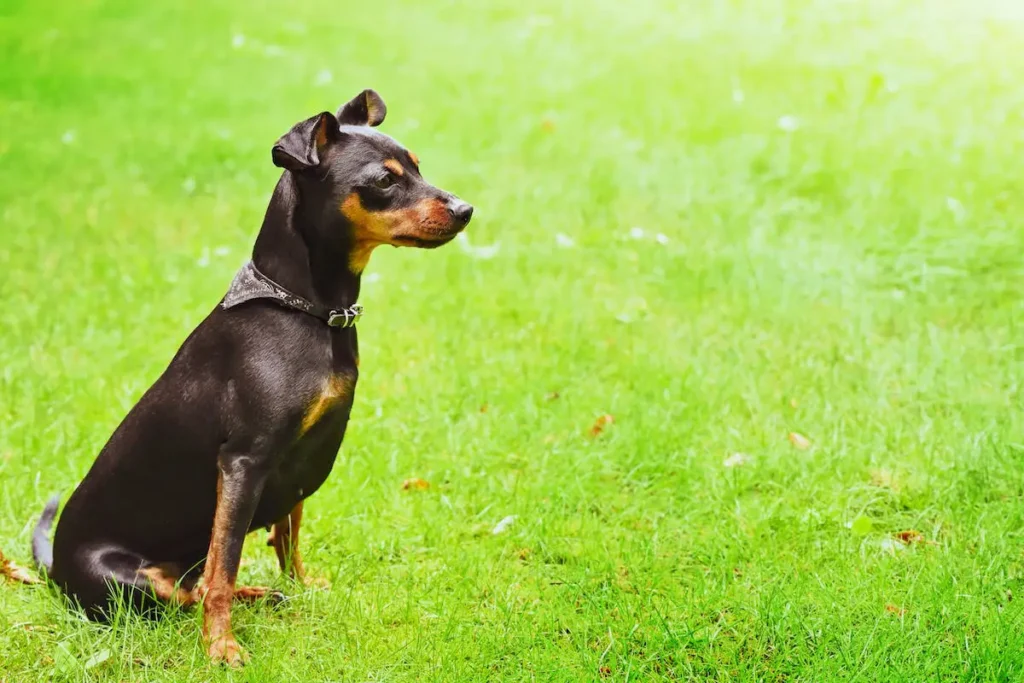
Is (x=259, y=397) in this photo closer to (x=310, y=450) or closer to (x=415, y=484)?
(x=310, y=450)

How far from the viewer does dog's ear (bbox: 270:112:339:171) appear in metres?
3.22

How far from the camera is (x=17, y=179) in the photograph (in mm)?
8430

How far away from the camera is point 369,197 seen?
3.32m

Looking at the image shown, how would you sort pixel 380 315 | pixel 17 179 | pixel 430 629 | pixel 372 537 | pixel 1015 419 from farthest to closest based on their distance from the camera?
pixel 17 179 → pixel 380 315 → pixel 1015 419 → pixel 372 537 → pixel 430 629

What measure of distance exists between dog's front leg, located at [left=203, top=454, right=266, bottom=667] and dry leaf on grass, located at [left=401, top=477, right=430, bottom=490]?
4.64ft

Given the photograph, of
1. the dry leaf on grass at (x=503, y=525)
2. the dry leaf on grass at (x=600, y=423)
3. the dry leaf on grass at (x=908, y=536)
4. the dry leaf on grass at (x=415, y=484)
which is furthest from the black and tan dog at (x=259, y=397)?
the dry leaf on grass at (x=908, y=536)

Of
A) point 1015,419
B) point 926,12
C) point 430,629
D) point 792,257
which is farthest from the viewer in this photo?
point 926,12

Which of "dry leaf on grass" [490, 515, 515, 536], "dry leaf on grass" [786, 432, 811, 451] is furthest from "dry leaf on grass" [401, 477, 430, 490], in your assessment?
"dry leaf on grass" [786, 432, 811, 451]

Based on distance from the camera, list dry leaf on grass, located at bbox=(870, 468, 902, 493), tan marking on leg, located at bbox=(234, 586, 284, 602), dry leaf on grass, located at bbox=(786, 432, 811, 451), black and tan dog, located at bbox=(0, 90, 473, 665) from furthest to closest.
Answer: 1. dry leaf on grass, located at bbox=(786, 432, 811, 451)
2. dry leaf on grass, located at bbox=(870, 468, 902, 493)
3. tan marking on leg, located at bbox=(234, 586, 284, 602)
4. black and tan dog, located at bbox=(0, 90, 473, 665)

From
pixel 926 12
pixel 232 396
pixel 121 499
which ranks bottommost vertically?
pixel 121 499

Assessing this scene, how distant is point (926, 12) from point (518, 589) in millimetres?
9294

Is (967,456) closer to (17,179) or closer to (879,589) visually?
(879,589)

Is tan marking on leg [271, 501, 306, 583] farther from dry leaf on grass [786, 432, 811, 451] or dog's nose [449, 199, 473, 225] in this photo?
dry leaf on grass [786, 432, 811, 451]

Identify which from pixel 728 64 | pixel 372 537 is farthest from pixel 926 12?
pixel 372 537
